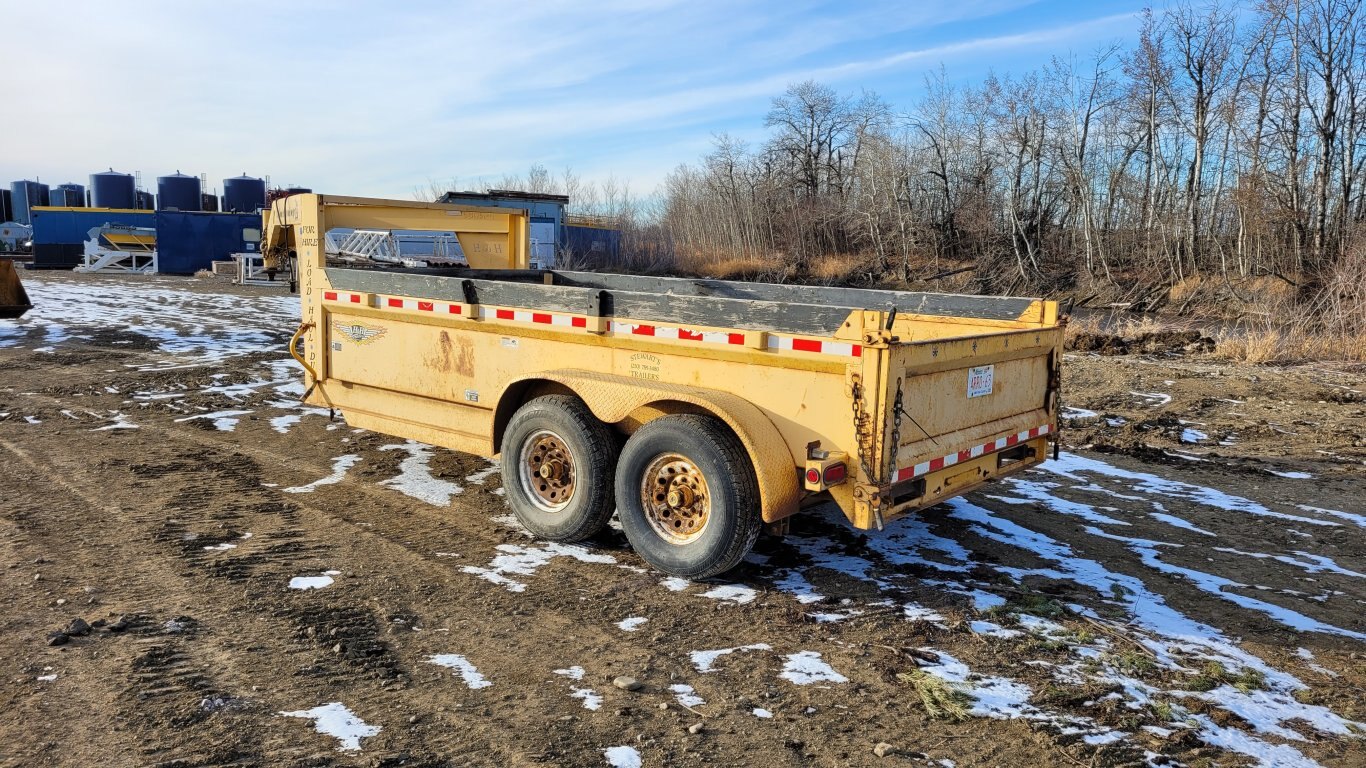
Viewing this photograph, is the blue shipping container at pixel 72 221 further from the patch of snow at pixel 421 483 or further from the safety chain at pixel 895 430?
the safety chain at pixel 895 430

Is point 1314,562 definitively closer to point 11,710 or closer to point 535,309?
point 535,309

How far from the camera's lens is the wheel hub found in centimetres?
565

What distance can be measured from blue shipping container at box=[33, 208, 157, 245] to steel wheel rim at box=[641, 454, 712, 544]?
140ft

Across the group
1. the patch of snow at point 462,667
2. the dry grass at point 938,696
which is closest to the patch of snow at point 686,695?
the patch of snow at point 462,667

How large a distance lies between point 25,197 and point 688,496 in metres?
67.4

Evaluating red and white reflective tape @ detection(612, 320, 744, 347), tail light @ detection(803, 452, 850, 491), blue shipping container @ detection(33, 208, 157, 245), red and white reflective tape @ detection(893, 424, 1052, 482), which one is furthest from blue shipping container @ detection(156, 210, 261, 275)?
tail light @ detection(803, 452, 850, 491)

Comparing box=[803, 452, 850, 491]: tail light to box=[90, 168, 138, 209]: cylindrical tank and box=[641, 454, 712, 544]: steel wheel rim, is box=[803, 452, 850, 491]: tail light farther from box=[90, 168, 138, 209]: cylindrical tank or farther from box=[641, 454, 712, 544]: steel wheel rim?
box=[90, 168, 138, 209]: cylindrical tank

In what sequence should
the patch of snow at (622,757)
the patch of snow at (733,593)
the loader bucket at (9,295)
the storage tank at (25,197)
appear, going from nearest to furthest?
the patch of snow at (622,757) < the patch of snow at (733,593) < the loader bucket at (9,295) < the storage tank at (25,197)

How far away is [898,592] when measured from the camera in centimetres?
499

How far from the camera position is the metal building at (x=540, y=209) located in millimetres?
36906

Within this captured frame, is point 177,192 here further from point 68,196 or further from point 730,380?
point 730,380

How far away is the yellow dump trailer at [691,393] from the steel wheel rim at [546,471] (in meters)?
0.01

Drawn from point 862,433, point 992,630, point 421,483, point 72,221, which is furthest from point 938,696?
point 72,221

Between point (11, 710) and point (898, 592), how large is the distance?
13.0ft
